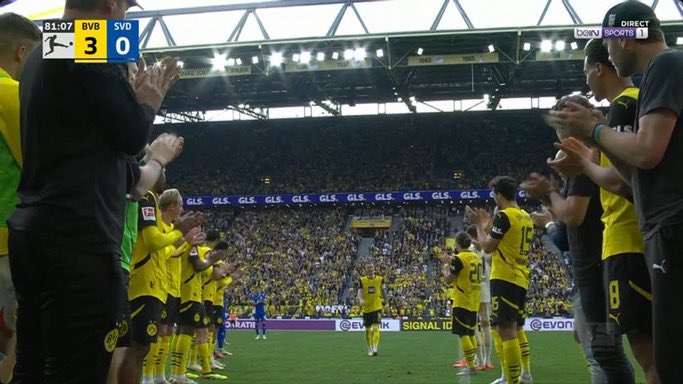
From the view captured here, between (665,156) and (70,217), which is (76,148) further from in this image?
(665,156)

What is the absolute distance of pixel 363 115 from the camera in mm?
45000

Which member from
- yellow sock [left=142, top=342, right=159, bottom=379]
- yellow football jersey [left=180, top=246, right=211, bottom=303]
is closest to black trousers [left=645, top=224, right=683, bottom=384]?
yellow sock [left=142, top=342, right=159, bottom=379]

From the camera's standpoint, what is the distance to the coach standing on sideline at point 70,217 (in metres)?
2.39

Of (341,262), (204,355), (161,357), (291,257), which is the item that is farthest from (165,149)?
(291,257)

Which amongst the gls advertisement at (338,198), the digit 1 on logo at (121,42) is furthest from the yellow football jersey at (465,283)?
the gls advertisement at (338,198)

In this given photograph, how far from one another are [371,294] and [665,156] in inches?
569

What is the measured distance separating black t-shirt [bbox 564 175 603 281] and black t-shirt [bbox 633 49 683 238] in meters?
1.72

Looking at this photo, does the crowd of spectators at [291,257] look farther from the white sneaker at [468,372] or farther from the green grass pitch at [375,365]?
the white sneaker at [468,372]

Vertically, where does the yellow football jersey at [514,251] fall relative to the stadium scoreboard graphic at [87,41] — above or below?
below

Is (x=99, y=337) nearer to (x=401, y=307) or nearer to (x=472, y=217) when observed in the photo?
(x=472, y=217)

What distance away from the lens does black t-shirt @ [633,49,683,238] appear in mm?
2830

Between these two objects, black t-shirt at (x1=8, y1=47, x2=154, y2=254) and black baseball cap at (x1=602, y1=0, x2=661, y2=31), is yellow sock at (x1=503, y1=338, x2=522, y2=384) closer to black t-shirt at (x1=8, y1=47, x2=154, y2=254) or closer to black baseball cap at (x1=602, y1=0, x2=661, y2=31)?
black baseball cap at (x1=602, y1=0, x2=661, y2=31)

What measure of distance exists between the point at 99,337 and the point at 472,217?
5.00 meters

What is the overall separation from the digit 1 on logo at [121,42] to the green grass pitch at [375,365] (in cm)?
777
